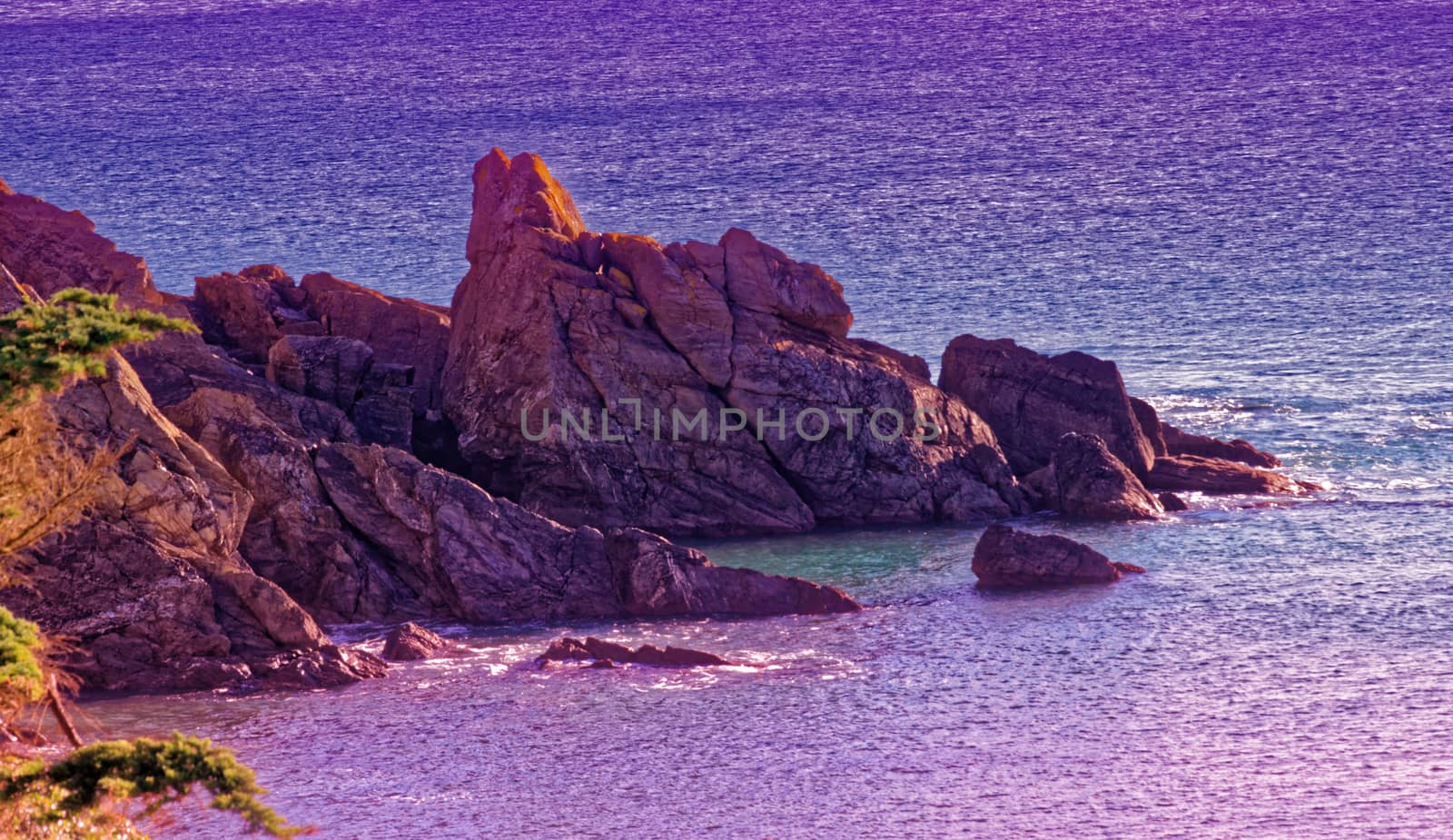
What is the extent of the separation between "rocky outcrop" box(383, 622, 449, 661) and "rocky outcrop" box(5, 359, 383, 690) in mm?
1001

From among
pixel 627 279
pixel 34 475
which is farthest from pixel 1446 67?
pixel 34 475

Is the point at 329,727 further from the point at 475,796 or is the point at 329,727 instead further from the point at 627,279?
the point at 627,279

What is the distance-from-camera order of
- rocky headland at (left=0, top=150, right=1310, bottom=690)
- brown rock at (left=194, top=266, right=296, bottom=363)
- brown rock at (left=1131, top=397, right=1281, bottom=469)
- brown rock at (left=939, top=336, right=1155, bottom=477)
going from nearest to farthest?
A: rocky headland at (left=0, top=150, right=1310, bottom=690) < brown rock at (left=194, top=266, right=296, bottom=363) < brown rock at (left=939, top=336, right=1155, bottom=477) < brown rock at (left=1131, top=397, right=1281, bottom=469)

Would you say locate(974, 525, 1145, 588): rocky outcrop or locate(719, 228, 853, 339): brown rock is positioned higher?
locate(719, 228, 853, 339): brown rock

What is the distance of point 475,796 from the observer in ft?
129

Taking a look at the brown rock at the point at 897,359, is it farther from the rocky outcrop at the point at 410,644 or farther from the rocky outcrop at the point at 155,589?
the rocky outcrop at the point at 155,589

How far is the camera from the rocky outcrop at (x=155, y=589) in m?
45.3

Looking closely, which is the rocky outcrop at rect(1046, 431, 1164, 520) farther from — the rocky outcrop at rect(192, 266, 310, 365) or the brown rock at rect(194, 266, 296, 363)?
the brown rock at rect(194, 266, 296, 363)

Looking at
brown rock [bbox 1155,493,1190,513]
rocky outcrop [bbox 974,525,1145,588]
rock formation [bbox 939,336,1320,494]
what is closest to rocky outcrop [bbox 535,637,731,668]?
rocky outcrop [bbox 974,525,1145,588]

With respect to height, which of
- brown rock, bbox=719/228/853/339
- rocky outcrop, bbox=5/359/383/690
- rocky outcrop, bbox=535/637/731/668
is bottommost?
rocky outcrop, bbox=535/637/731/668

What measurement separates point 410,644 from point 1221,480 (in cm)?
3104

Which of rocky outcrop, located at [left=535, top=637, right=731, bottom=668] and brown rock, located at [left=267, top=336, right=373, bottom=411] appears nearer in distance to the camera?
rocky outcrop, located at [left=535, top=637, right=731, bottom=668]

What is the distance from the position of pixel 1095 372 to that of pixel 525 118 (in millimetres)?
103450

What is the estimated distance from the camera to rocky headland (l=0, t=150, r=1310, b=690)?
5109 cm
